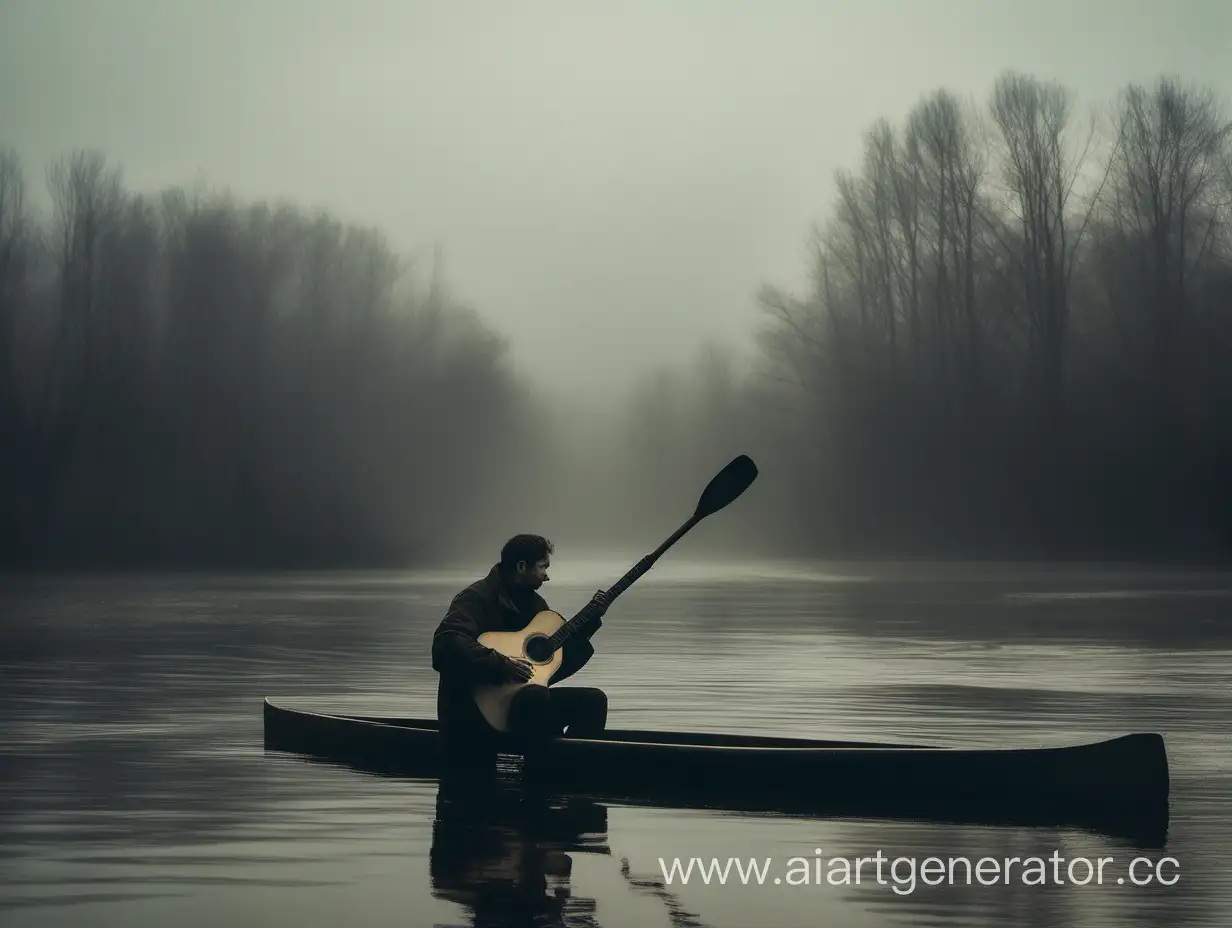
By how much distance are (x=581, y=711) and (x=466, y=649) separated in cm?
119

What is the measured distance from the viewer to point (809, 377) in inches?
3280

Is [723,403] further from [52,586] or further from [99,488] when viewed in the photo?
[52,586]

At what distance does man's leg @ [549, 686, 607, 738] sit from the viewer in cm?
1168

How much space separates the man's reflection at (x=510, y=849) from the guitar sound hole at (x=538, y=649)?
2.50 ft

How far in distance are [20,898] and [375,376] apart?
281 feet

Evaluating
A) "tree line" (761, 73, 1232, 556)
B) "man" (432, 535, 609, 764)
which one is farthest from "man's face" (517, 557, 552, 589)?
"tree line" (761, 73, 1232, 556)

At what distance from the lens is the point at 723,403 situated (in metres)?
125

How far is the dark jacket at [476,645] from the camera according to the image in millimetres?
10820

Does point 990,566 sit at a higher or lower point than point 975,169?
lower

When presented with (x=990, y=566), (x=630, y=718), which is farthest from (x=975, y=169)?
(x=630, y=718)

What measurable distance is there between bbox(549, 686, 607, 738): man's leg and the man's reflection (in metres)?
0.55

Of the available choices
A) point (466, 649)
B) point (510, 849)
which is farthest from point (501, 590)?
point (510, 849)

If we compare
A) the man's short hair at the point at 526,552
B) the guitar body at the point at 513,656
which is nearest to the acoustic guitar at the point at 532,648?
the guitar body at the point at 513,656

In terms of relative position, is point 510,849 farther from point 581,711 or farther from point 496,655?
point 581,711
